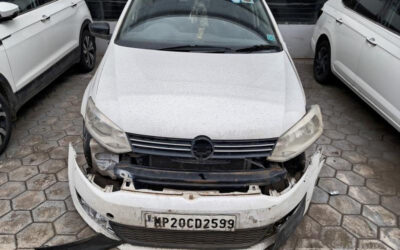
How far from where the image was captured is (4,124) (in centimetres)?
385

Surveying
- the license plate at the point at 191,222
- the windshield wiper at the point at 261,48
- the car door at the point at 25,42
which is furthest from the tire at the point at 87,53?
the license plate at the point at 191,222

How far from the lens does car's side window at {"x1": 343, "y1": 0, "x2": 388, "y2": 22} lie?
4.52m

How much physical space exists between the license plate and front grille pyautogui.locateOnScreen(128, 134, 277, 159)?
376 mm

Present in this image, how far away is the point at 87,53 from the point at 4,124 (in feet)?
7.93

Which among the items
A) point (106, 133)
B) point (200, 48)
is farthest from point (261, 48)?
point (106, 133)

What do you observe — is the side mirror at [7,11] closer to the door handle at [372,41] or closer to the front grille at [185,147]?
the front grille at [185,147]

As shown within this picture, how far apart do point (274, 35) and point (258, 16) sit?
1.06 feet

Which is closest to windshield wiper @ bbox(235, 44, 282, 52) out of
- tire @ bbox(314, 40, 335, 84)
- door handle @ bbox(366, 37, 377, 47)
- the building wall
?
door handle @ bbox(366, 37, 377, 47)

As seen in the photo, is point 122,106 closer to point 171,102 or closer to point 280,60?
point 171,102

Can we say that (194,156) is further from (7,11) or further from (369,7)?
(369,7)

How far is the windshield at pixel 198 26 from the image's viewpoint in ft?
10.8

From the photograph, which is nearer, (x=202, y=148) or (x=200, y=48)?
(x=202, y=148)

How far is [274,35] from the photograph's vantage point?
3479mm

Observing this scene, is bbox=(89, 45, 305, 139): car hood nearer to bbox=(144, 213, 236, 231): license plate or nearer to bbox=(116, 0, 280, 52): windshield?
bbox=(116, 0, 280, 52): windshield
